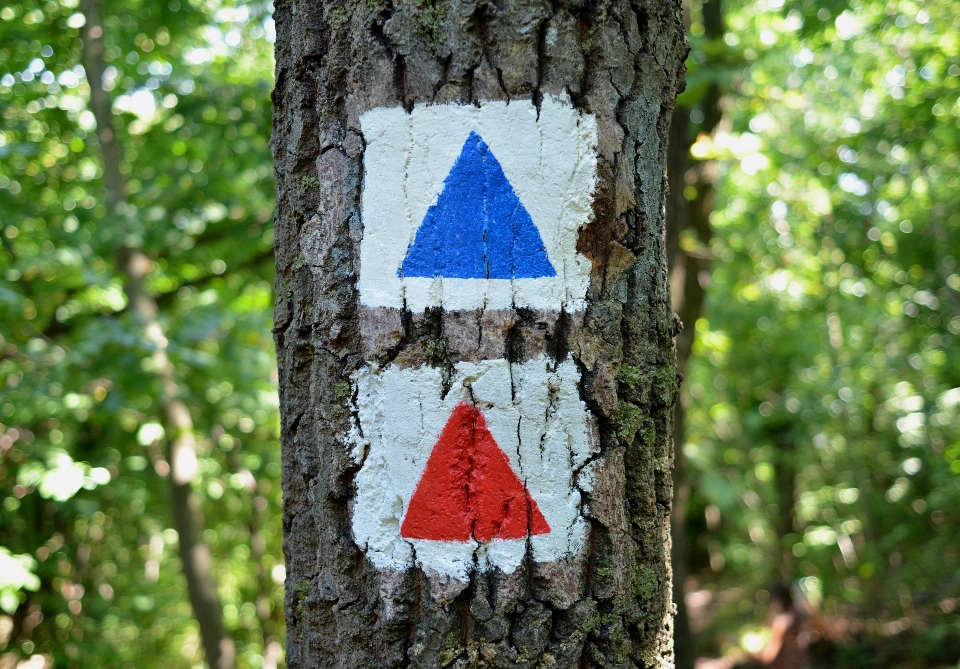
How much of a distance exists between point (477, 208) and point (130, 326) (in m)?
3.30

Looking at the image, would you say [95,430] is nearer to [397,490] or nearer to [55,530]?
[55,530]

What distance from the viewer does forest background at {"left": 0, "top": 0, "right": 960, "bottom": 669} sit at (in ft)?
13.0

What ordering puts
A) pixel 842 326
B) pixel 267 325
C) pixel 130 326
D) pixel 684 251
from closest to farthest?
pixel 130 326 < pixel 684 251 < pixel 267 325 < pixel 842 326

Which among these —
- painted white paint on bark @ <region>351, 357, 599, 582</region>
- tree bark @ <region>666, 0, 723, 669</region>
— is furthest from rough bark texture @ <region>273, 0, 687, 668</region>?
tree bark @ <region>666, 0, 723, 669</region>

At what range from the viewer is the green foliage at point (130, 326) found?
150 inches

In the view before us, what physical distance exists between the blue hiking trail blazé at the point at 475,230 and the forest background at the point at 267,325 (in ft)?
8.60

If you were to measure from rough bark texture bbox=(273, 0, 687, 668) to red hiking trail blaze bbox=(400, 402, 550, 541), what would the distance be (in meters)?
0.06

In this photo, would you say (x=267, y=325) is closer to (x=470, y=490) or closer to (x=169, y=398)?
(x=169, y=398)

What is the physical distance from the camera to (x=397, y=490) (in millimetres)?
984

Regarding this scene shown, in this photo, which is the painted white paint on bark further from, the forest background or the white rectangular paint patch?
the forest background

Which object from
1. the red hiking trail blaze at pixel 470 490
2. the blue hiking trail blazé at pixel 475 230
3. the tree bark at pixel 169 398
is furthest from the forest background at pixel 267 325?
the red hiking trail blaze at pixel 470 490

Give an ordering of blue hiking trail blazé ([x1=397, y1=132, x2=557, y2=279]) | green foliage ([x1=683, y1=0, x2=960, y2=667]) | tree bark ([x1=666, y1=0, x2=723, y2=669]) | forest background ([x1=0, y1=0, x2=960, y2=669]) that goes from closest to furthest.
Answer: blue hiking trail blazé ([x1=397, y1=132, x2=557, y2=279]) → tree bark ([x1=666, y1=0, x2=723, y2=669]) → forest background ([x1=0, y1=0, x2=960, y2=669]) → green foliage ([x1=683, y1=0, x2=960, y2=667])

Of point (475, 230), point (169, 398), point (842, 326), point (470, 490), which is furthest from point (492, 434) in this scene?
point (842, 326)

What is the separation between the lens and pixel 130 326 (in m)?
3.73
